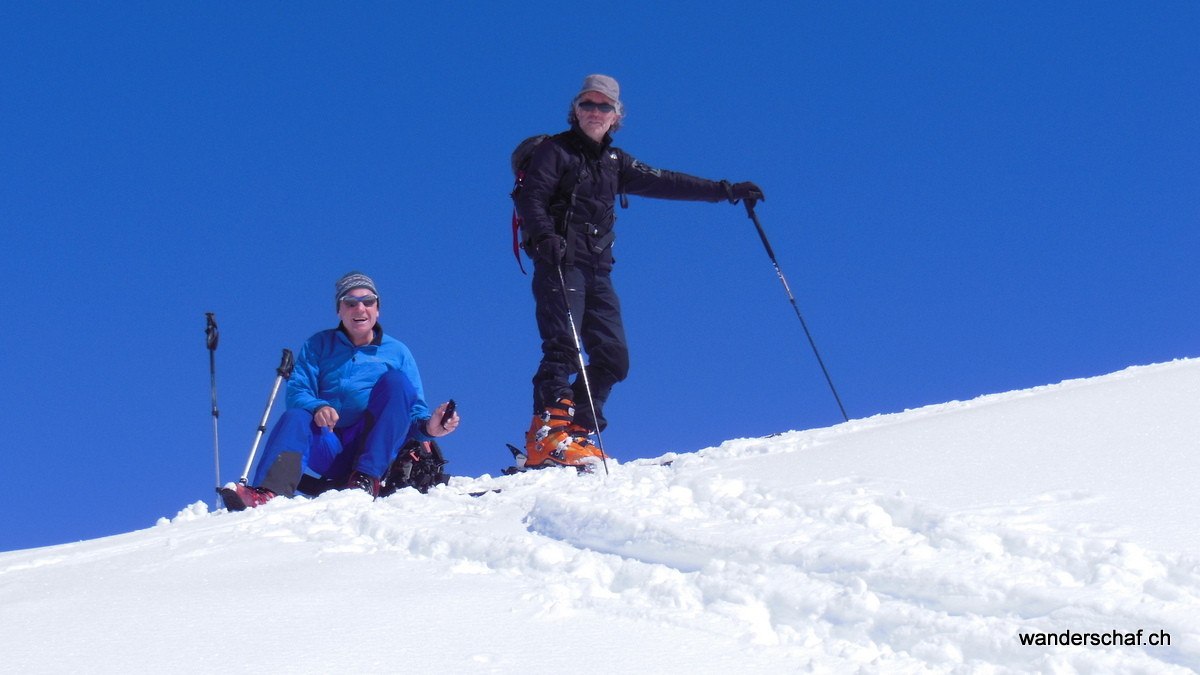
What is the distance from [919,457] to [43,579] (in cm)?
337

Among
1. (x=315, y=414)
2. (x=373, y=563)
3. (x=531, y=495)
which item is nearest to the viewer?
(x=373, y=563)

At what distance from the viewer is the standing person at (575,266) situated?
6629mm

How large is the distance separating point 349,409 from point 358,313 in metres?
0.60

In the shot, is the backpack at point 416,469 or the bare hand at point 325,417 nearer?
the bare hand at point 325,417

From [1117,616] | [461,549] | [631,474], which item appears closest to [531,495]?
[631,474]

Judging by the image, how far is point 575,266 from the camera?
6812 millimetres

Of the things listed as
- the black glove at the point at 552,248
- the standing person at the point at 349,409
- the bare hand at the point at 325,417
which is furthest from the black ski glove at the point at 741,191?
the bare hand at the point at 325,417

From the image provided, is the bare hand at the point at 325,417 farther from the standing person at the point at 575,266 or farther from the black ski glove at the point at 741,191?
the black ski glove at the point at 741,191

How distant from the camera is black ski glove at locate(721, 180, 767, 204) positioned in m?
7.76

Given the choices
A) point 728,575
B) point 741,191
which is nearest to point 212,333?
point 741,191

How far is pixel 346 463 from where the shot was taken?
655 centimetres

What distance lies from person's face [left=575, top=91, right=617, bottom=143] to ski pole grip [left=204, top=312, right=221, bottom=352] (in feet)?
11.4

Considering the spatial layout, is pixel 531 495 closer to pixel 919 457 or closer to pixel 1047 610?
pixel 919 457

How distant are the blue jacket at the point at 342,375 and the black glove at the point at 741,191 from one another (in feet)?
8.79
